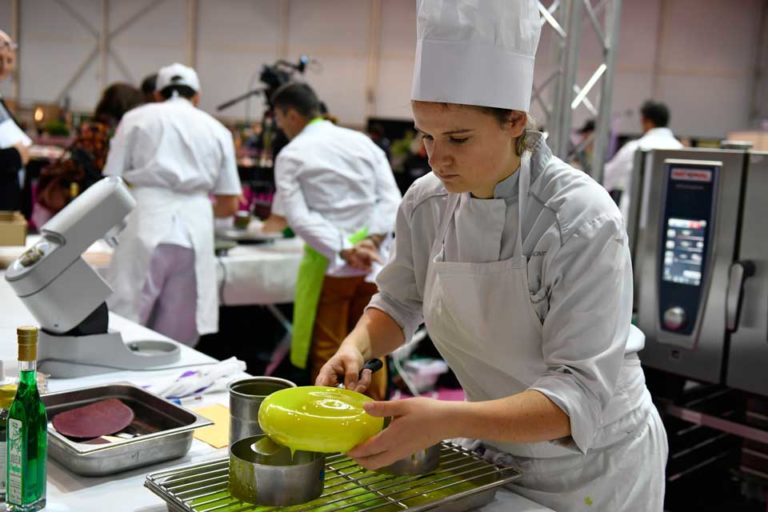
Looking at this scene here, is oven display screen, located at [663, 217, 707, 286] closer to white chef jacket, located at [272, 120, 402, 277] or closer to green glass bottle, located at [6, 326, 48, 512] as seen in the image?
white chef jacket, located at [272, 120, 402, 277]

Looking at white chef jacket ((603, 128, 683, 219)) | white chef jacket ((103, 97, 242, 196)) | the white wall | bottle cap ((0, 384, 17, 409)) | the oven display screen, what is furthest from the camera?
the white wall

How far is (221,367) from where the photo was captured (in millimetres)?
1843

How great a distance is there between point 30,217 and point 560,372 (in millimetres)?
5370

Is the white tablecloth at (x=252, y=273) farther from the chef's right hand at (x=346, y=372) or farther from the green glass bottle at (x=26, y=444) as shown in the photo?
the green glass bottle at (x=26, y=444)

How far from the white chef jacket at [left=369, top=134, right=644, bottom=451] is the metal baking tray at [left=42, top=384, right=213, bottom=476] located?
561 millimetres

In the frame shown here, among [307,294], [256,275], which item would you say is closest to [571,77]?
[307,294]

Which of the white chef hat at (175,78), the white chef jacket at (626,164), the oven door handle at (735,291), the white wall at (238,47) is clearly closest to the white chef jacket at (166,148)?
the white chef hat at (175,78)

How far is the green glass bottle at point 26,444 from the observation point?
1122 millimetres

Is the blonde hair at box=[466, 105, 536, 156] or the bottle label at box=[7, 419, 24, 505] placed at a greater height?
the blonde hair at box=[466, 105, 536, 156]

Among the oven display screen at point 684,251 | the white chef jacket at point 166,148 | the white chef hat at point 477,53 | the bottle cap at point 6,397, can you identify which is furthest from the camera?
the white chef jacket at point 166,148

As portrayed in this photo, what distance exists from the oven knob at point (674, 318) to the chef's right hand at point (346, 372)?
4.89 feet

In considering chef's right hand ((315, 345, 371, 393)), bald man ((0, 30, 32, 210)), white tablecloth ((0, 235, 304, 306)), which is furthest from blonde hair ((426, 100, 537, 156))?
bald man ((0, 30, 32, 210))

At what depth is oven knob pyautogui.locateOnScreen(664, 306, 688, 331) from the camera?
8.54 feet

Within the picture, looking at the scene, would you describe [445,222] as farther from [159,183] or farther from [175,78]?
[175,78]
